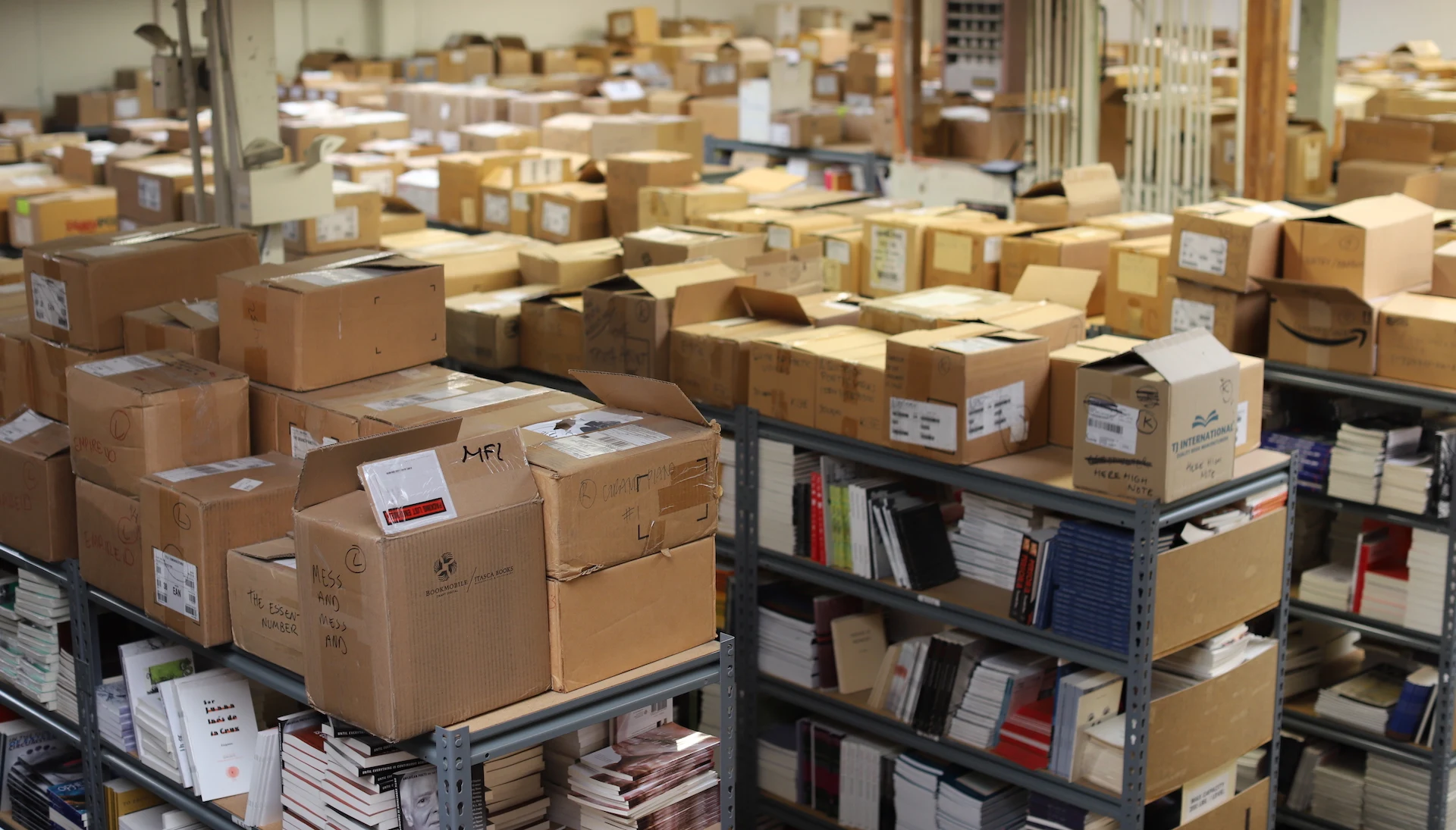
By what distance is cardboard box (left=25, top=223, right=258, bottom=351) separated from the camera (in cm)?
345

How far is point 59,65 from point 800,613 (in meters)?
9.38

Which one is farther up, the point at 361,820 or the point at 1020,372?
the point at 1020,372

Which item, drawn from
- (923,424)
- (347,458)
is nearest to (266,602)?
(347,458)

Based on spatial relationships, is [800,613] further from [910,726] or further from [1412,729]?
[1412,729]

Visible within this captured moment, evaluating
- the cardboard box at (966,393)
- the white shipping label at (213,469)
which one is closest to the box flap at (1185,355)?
the cardboard box at (966,393)

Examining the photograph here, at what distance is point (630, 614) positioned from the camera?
249cm

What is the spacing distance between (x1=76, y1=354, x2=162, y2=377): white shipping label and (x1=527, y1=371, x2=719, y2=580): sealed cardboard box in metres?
1.00

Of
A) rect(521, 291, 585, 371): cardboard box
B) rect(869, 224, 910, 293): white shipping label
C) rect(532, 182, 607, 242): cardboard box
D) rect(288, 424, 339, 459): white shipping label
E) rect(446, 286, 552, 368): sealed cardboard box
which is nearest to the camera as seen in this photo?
rect(288, 424, 339, 459): white shipping label

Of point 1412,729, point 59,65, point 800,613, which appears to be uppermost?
point 59,65

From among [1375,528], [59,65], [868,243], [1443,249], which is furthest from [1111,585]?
[59,65]

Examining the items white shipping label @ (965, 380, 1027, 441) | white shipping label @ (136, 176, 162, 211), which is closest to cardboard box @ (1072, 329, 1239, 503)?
white shipping label @ (965, 380, 1027, 441)

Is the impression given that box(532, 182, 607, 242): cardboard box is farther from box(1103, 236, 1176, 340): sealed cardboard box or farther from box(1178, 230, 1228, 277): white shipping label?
box(1178, 230, 1228, 277): white shipping label

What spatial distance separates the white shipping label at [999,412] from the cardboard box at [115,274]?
185 centimetres

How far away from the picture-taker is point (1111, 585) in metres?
3.22
